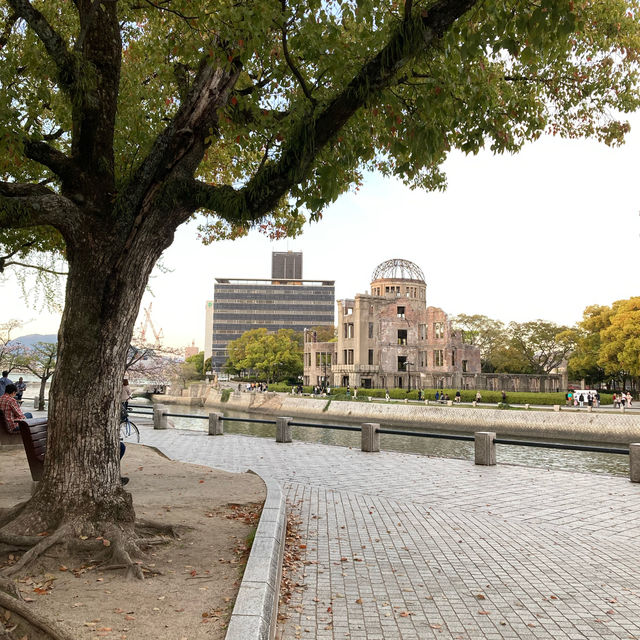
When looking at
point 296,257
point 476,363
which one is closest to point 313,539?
point 476,363

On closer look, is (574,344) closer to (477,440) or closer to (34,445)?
(477,440)

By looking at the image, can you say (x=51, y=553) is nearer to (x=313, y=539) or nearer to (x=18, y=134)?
(x=313, y=539)

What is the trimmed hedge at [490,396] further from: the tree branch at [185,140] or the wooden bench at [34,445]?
the tree branch at [185,140]

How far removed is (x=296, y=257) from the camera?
19112 centimetres

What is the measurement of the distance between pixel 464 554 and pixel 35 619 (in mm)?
4564

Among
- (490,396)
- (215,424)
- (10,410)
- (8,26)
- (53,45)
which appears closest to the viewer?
(53,45)

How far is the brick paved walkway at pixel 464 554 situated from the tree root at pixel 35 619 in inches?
64.9

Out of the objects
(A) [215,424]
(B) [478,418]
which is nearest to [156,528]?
(A) [215,424]

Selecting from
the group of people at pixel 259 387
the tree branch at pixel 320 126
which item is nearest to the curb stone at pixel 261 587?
the tree branch at pixel 320 126

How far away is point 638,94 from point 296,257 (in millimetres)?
182610

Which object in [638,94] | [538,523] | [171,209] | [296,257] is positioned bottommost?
[538,523]

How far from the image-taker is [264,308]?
14700cm

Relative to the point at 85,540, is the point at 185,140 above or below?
above

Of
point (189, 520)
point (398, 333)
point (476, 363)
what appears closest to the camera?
point (189, 520)
